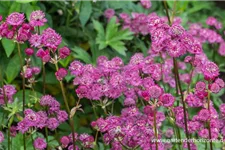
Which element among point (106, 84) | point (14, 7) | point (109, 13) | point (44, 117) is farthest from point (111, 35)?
point (44, 117)

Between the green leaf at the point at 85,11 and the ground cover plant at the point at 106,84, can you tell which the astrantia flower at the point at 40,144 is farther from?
the green leaf at the point at 85,11

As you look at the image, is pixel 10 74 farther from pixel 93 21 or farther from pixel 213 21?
pixel 213 21

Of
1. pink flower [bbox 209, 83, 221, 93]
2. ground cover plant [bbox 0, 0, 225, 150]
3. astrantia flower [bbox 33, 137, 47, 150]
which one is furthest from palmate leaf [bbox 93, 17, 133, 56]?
pink flower [bbox 209, 83, 221, 93]

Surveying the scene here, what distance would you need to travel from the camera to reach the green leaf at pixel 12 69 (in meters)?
2.58

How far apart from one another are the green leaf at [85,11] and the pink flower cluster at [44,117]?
0.86 metres

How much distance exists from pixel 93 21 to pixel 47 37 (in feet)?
4.01

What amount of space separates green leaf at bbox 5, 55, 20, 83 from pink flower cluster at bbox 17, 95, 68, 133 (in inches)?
22.8

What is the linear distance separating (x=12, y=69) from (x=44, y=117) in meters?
0.75

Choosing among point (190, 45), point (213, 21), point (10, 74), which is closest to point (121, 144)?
point (190, 45)

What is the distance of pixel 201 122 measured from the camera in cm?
201

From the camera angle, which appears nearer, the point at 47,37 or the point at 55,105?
the point at 47,37

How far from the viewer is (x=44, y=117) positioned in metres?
1.93

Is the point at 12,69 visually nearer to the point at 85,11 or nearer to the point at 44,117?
the point at 85,11

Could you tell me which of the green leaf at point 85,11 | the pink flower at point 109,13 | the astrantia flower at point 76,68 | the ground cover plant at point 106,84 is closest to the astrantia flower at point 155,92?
the ground cover plant at point 106,84
